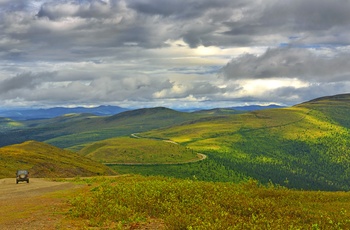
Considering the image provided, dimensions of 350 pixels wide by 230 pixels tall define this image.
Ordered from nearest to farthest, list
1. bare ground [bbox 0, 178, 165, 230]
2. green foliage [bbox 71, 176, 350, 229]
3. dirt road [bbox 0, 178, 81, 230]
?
green foliage [bbox 71, 176, 350, 229]
bare ground [bbox 0, 178, 165, 230]
dirt road [bbox 0, 178, 81, 230]

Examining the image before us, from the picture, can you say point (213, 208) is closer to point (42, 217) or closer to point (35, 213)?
point (42, 217)

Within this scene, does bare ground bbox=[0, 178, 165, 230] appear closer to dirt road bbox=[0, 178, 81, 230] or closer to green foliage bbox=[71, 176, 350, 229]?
dirt road bbox=[0, 178, 81, 230]

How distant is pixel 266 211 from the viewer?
23750mm

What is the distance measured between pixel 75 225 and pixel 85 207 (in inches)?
171

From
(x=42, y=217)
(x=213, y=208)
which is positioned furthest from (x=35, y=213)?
(x=213, y=208)

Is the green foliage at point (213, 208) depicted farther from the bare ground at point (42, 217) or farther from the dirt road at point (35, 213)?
the dirt road at point (35, 213)

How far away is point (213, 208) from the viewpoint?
2386cm

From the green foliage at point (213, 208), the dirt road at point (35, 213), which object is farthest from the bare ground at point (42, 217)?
the green foliage at point (213, 208)

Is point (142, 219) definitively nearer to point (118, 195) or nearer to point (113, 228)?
point (113, 228)

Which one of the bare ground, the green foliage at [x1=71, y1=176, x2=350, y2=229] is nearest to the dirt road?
the bare ground

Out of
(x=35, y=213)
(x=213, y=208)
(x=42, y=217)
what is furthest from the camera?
(x=35, y=213)

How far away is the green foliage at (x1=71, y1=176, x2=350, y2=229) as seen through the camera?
1998 centimetres

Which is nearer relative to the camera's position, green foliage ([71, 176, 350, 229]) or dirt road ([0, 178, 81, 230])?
green foliage ([71, 176, 350, 229])

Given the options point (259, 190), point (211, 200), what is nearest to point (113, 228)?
point (211, 200)
